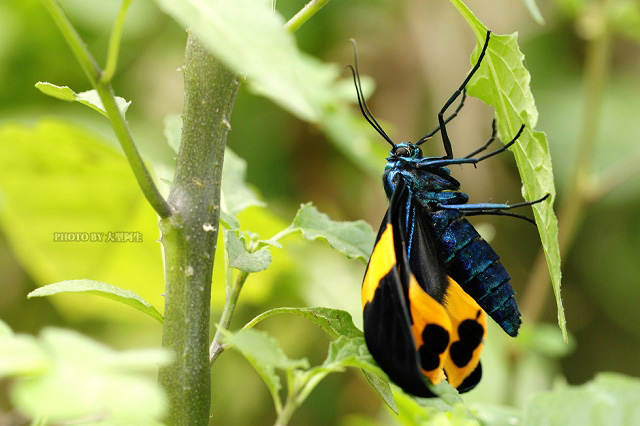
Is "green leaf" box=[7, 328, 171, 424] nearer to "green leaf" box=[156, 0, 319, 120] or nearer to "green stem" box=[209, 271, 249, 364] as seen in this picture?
"green leaf" box=[156, 0, 319, 120]

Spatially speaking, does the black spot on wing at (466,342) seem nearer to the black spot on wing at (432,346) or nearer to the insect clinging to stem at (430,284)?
the insect clinging to stem at (430,284)

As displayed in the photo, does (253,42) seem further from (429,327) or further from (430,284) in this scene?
(430,284)

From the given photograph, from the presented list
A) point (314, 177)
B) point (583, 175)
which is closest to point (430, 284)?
point (583, 175)

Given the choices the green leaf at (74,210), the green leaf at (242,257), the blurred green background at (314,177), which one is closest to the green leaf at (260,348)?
the green leaf at (242,257)

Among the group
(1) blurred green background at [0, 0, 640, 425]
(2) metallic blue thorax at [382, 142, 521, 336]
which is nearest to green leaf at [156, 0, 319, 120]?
(2) metallic blue thorax at [382, 142, 521, 336]

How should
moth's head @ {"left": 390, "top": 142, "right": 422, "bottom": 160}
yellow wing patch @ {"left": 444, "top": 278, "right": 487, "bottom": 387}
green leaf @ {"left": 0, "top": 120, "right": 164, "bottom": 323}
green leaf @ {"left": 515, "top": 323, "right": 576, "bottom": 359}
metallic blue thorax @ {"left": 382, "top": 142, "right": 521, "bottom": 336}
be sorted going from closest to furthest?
1. yellow wing patch @ {"left": 444, "top": 278, "right": 487, "bottom": 387}
2. metallic blue thorax @ {"left": 382, "top": 142, "right": 521, "bottom": 336}
3. moth's head @ {"left": 390, "top": 142, "right": 422, "bottom": 160}
4. green leaf @ {"left": 515, "top": 323, "right": 576, "bottom": 359}
5. green leaf @ {"left": 0, "top": 120, "right": 164, "bottom": 323}

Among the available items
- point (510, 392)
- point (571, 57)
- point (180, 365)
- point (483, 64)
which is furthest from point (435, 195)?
point (571, 57)
